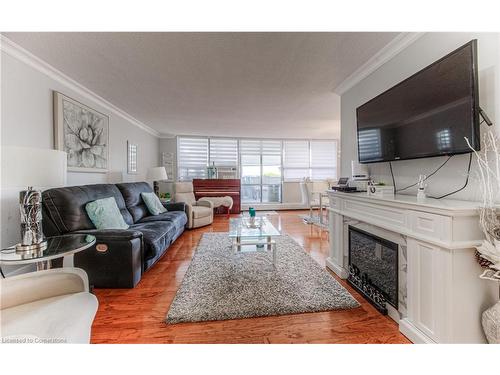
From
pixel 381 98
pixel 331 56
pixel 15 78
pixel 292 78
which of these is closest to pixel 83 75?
pixel 15 78

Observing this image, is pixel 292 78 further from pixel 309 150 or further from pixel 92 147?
pixel 309 150

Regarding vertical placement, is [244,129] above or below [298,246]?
above

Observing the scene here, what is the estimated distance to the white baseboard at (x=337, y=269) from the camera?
2.37 metres

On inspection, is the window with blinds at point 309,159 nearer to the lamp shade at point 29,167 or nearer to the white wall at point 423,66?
the white wall at point 423,66

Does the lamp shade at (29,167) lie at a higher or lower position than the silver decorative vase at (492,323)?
higher

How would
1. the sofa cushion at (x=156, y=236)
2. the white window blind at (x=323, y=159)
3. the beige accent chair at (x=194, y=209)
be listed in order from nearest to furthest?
the sofa cushion at (x=156, y=236)
the beige accent chair at (x=194, y=209)
the white window blind at (x=323, y=159)

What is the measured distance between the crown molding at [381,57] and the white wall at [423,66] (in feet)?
0.13

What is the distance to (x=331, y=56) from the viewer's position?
7.37 feet

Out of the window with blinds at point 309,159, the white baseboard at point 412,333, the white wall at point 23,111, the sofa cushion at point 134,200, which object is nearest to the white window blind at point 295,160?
the window with blinds at point 309,159

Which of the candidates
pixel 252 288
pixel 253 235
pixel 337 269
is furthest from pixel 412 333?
pixel 253 235
